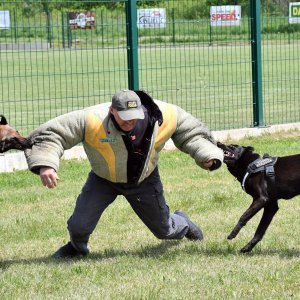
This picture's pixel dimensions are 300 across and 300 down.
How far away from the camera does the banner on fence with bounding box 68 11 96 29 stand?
45.9ft

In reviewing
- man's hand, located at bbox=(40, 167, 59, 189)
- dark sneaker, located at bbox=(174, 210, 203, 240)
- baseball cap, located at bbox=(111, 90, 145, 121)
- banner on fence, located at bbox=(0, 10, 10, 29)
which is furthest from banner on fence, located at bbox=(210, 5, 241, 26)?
man's hand, located at bbox=(40, 167, 59, 189)

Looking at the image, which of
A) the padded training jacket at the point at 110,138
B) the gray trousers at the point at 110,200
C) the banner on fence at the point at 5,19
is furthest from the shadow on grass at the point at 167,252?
the banner on fence at the point at 5,19

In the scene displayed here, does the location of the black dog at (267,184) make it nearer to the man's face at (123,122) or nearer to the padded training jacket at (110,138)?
the padded training jacket at (110,138)

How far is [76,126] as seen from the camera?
6.77 meters

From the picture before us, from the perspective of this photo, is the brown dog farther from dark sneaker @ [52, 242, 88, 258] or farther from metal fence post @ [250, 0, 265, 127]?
metal fence post @ [250, 0, 265, 127]

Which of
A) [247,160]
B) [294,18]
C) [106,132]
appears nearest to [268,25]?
[294,18]

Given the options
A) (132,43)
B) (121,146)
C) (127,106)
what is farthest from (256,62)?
(127,106)

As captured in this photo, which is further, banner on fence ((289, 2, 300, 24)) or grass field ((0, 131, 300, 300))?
banner on fence ((289, 2, 300, 24))

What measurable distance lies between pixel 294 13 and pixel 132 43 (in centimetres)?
446

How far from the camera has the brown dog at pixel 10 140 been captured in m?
6.84

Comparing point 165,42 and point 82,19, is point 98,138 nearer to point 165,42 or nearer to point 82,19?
point 82,19

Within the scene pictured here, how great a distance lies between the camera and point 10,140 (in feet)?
23.3

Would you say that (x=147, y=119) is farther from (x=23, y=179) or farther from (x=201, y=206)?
(x=23, y=179)

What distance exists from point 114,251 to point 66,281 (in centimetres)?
119
